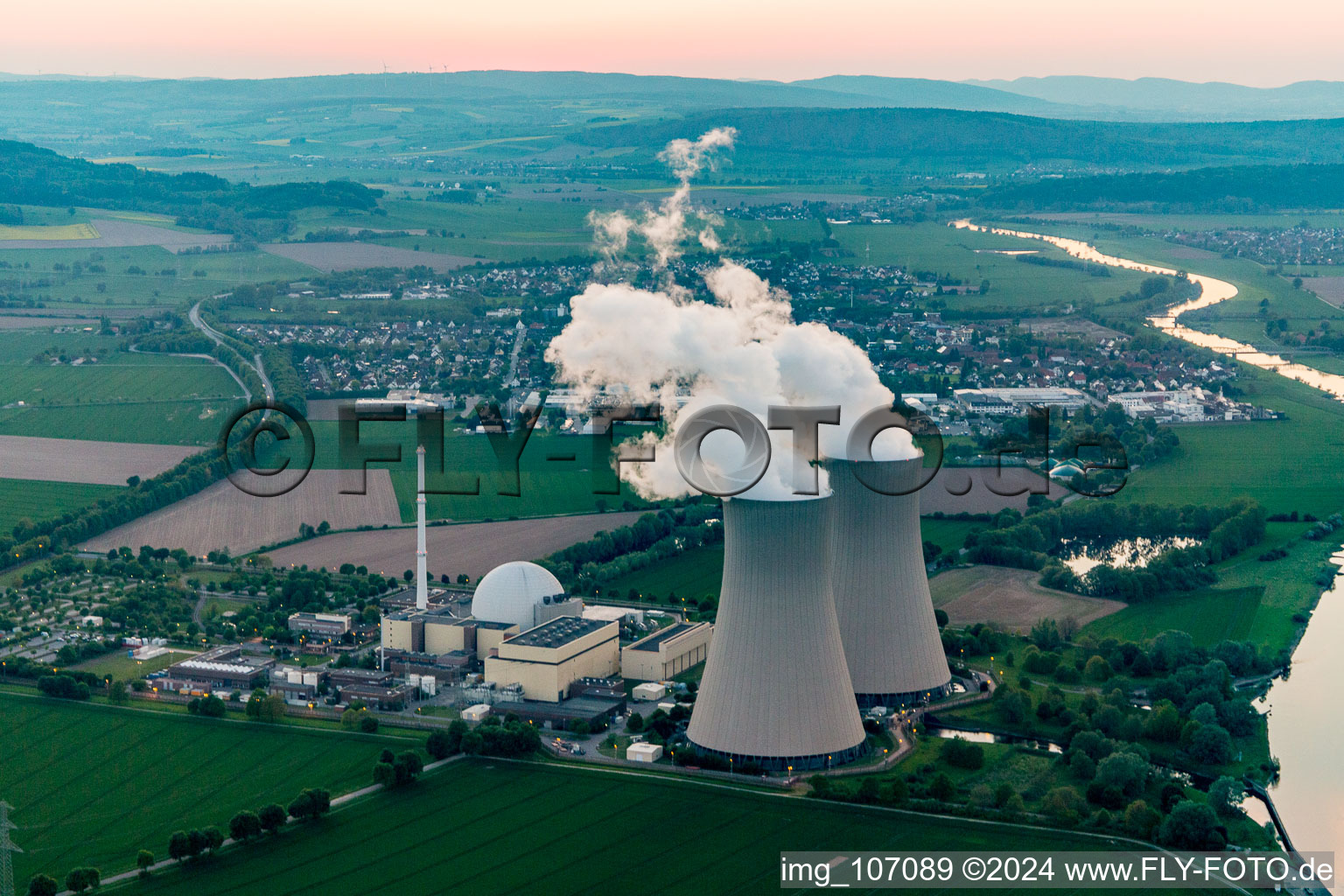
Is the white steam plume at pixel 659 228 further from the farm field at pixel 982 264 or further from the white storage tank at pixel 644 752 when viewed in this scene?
the white storage tank at pixel 644 752

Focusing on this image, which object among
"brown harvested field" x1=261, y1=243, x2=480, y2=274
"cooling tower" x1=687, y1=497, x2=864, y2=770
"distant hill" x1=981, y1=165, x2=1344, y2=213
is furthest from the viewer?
"distant hill" x1=981, y1=165, x2=1344, y2=213

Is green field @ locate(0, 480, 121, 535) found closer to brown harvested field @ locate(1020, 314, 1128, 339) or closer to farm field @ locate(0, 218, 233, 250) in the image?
brown harvested field @ locate(1020, 314, 1128, 339)

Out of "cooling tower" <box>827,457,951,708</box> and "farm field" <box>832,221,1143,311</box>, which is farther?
"farm field" <box>832,221,1143,311</box>

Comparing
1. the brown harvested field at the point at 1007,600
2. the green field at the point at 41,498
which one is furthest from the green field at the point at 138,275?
the brown harvested field at the point at 1007,600

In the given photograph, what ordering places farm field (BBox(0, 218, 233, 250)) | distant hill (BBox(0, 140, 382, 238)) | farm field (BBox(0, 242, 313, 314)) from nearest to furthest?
1. farm field (BBox(0, 242, 313, 314))
2. farm field (BBox(0, 218, 233, 250))
3. distant hill (BBox(0, 140, 382, 238))

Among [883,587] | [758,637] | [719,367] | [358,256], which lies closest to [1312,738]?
[883,587]

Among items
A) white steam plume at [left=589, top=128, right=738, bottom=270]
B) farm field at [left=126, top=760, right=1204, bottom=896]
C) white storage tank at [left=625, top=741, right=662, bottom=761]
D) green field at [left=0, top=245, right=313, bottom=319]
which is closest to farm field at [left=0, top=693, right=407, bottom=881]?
farm field at [left=126, top=760, right=1204, bottom=896]

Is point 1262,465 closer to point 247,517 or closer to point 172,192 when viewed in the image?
point 247,517
